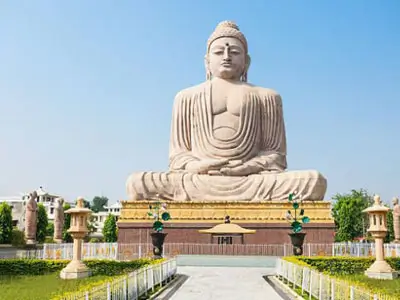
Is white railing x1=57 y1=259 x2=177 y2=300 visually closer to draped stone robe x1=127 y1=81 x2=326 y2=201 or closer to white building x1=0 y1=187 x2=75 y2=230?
draped stone robe x1=127 y1=81 x2=326 y2=201

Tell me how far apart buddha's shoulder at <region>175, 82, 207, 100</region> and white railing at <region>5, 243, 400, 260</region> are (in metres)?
7.53

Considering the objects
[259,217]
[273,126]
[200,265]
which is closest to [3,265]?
[200,265]

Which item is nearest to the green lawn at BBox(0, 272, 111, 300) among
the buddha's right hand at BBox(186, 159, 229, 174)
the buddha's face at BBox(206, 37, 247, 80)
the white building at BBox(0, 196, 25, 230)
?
the buddha's right hand at BBox(186, 159, 229, 174)

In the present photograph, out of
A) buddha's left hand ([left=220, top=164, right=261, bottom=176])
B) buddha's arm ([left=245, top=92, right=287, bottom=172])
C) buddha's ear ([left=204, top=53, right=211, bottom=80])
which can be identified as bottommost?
buddha's left hand ([left=220, top=164, right=261, bottom=176])

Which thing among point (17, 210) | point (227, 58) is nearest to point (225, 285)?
point (227, 58)

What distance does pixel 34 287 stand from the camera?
8.74m

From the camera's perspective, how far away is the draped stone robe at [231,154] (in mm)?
18922

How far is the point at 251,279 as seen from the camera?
10453mm

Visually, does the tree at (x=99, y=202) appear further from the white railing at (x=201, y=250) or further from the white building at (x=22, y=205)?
the white railing at (x=201, y=250)

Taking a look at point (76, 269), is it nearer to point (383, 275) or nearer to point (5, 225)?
point (383, 275)

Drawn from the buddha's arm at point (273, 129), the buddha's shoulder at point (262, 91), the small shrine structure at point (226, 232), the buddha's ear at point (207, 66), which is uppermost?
the buddha's ear at point (207, 66)

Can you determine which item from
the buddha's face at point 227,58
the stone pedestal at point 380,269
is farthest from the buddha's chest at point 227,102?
the stone pedestal at point 380,269

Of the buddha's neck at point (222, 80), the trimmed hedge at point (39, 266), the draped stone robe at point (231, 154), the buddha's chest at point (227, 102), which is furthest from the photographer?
the buddha's neck at point (222, 80)

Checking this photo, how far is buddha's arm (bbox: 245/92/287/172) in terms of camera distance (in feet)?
68.9
